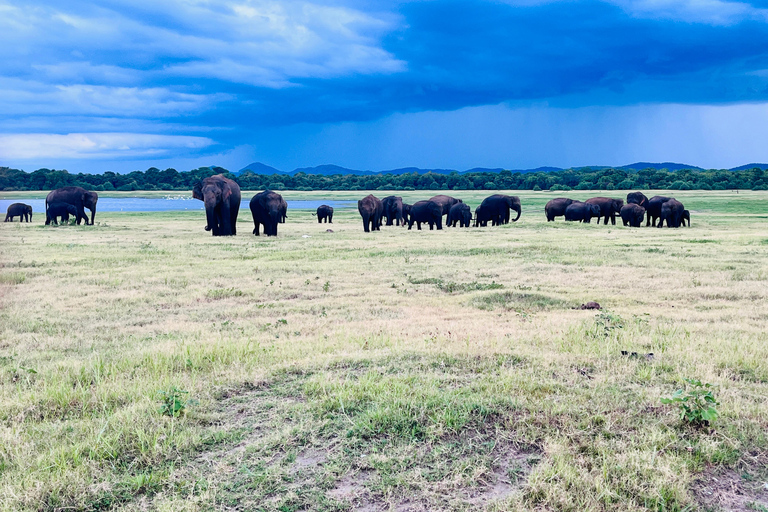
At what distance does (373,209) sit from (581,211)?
17.3 meters

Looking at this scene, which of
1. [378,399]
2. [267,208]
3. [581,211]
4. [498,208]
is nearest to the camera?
[378,399]

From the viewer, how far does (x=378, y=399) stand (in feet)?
16.8

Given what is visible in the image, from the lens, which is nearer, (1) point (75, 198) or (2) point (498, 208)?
(1) point (75, 198)

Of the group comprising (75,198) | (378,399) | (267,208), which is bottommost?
(378,399)

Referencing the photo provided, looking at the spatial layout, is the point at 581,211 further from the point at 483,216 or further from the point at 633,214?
the point at 483,216

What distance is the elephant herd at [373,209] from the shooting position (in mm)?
25688

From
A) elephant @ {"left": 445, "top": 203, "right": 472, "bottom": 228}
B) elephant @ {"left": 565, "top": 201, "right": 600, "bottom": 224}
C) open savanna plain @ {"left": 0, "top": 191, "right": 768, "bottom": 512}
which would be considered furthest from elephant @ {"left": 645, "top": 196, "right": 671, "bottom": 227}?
open savanna plain @ {"left": 0, "top": 191, "right": 768, "bottom": 512}

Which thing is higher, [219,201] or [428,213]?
[219,201]

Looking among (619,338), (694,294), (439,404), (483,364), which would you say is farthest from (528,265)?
(439,404)

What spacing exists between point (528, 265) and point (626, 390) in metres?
10.2

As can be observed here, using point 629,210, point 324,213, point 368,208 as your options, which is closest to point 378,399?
point 368,208

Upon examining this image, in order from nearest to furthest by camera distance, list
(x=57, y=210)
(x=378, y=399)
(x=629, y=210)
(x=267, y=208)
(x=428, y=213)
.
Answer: (x=378, y=399), (x=267, y=208), (x=57, y=210), (x=428, y=213), (x=629, y=210)

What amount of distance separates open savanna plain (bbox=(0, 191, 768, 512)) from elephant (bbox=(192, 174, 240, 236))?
13703 millimetres

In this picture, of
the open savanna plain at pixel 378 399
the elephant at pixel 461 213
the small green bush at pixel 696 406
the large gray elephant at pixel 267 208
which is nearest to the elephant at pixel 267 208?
the large gray elephant at pixel 267 208
